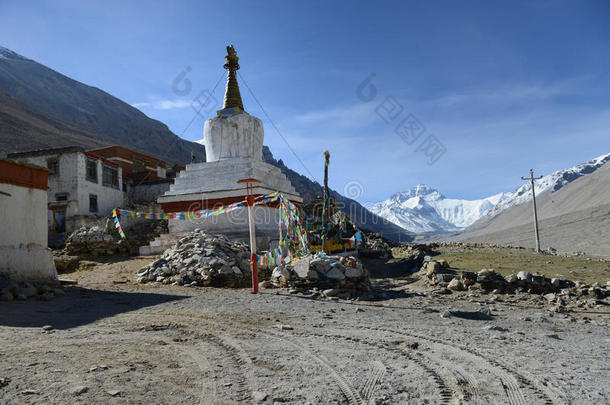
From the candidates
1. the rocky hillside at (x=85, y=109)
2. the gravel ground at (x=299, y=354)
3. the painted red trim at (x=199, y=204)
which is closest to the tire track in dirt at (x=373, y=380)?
the gravel ground at (x=299, y=354)

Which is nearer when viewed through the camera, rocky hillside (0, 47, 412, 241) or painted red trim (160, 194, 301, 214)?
painted red trim (160, 194, 301, 214)

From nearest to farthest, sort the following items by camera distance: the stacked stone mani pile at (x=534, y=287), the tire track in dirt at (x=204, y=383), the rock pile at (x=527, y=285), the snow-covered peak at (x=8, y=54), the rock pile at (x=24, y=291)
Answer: the tire track in dirt at (x=204, y=383), the rock pile at (x=24, y=291), the stacked stone mani pile at (x=534, y=287), the rock pile at (x=527, y=285), the snow-covered peak at (x=8, y=54)

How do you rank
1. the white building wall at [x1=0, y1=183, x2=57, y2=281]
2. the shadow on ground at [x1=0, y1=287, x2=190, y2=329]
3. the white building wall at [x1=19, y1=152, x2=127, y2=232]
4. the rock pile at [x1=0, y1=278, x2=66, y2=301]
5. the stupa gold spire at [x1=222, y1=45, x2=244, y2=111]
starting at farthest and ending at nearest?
the white building wall at [x1=19, y1=152, x2=127, y2=232] → the stupa gold spire at [x1=222, y1=45, x2=244, y2=111] → the white building wall at [x1=0, y1=183, x2=57, y2=281] → the rock pile at [x1=0, y1=278, x2=66, y2=301] → the shadow on ground at [x1=0, y1=287, x2=190, y2=329]

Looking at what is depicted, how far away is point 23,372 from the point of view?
349 centimetres

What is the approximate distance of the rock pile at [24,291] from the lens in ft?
24.2

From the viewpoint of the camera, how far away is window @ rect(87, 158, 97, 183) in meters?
25.4

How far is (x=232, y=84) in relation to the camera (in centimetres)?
1894

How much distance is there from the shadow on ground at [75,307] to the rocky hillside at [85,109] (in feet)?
251

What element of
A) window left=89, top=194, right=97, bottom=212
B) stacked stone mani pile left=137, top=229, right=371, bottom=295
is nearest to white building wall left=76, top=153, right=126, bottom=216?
window left=89, top=194, right=97, bottom=212

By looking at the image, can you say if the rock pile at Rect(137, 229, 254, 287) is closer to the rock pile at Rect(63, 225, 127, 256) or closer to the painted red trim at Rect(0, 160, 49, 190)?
the painted red trim at Rect(0, 160, 49, 190)

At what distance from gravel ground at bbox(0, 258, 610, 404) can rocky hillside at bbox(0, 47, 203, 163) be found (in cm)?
7971

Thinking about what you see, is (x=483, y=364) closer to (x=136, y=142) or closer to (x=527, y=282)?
(x=527, y=282)

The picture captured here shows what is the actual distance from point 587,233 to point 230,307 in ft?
146

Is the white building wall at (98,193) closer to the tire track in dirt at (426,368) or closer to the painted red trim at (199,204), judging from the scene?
the painted red trim at (199,204)
